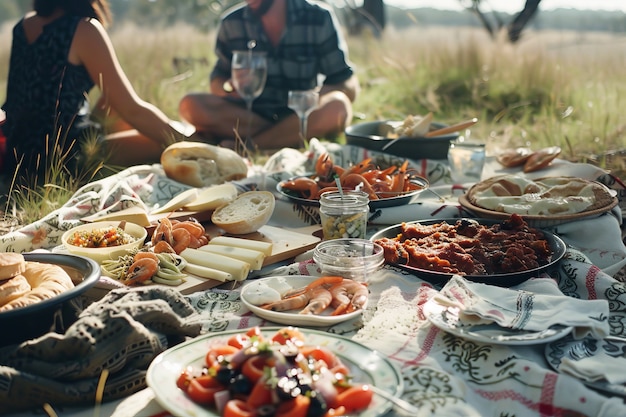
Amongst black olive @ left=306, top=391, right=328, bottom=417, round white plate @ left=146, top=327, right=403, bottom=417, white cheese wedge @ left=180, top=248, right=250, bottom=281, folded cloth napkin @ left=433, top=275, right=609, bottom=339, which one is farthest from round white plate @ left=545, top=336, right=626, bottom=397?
white cheese wedge @ left=180, top=248, right=250, bottom=281

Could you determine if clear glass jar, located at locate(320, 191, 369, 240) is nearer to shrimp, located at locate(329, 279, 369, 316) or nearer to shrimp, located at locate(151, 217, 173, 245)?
shrimp, located at locate(329, 279, 369, 316)

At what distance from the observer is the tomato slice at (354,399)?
1.62 meters

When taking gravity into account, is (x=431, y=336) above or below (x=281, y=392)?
below

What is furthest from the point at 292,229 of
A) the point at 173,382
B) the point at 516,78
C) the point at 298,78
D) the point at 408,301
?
the point at 516,78

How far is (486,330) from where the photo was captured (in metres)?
2.11

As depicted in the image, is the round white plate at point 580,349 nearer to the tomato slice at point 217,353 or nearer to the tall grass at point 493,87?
the tomato slice at point 217,353

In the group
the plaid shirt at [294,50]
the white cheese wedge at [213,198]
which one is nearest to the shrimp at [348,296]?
the white cheese wedge at [213,198]

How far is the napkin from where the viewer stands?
74.6 inches

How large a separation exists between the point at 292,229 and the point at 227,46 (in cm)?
342

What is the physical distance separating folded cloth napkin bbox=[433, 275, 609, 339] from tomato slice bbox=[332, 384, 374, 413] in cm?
61

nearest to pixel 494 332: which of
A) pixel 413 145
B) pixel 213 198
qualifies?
pixel 213 198

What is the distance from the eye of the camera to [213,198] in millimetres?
3408

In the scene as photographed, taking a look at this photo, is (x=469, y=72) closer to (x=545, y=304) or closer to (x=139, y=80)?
(x=139, y=80)

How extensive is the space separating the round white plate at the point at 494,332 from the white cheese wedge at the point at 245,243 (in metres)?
0.85
